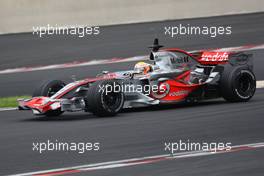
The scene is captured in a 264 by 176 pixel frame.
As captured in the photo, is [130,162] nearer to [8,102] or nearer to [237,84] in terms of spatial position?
[237,84]

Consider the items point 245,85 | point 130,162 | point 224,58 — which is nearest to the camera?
point 130,162

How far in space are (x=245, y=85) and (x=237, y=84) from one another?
34cm

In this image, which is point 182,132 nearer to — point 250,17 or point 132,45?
point 132,45

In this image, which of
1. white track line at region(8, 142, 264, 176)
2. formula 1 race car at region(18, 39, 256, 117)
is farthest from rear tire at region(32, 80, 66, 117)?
white track line at region(8, 142, 264, 176)

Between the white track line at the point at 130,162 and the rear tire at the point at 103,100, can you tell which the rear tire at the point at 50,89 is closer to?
the rear tire at the point at 103,100

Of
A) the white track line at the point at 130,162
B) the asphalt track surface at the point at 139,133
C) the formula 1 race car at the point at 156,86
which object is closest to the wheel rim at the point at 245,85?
the formula 1 race car at the point at 156,86

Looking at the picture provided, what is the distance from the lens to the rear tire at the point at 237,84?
46.5ft

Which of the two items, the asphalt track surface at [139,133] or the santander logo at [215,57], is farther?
the santander logo at [215,57]

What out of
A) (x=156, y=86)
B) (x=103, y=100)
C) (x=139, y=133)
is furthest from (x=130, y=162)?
(x=156, y=86)

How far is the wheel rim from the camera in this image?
567 inches

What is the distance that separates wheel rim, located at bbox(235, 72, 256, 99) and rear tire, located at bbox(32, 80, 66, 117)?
3126mm

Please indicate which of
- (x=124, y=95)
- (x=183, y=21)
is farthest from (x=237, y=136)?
(x=183, y=21)

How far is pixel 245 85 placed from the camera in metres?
14.6

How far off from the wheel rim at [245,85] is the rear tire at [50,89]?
10.3 ft
